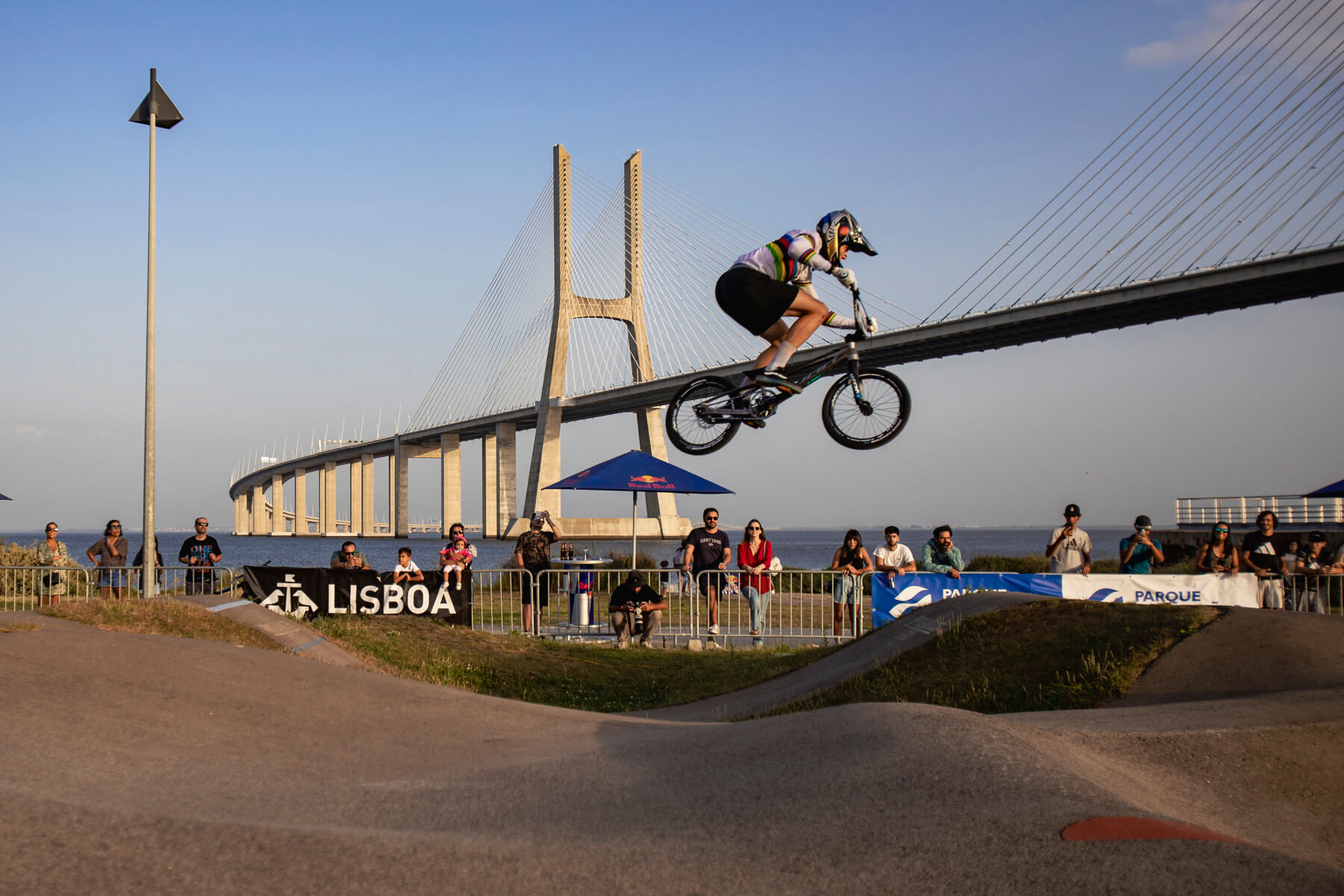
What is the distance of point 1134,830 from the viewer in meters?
3.70

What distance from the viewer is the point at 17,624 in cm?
882

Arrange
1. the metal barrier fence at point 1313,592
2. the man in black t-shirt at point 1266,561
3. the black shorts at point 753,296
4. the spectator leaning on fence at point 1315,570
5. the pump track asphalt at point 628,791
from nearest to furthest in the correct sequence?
the pump track asphalt at point 628,791 < the black shorts at point 753,296 < the metal barrier fence at point 1313,592 < the spectator leaning on fence at point 1315,570 < the man in black t-shirt at point 1266,561

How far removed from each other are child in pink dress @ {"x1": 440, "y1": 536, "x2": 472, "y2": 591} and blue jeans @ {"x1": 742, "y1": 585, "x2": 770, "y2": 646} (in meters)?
4.33

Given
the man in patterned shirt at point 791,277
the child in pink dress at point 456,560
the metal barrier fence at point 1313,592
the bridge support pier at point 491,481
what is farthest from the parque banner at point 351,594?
the bridge support pier at point 491,481

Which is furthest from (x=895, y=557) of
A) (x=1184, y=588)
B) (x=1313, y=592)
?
(x=1313, y=592)

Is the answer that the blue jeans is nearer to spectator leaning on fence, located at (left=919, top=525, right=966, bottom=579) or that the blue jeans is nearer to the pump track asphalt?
spectator leaning on fence, located at (left=919, top=525, right=966, bottom=579)

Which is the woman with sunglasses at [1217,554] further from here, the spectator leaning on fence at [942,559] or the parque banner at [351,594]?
the parque banner at [351,594]

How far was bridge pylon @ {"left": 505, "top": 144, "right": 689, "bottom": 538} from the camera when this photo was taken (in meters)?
45.1

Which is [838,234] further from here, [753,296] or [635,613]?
[635,613]

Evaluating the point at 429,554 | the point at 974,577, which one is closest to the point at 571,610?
the point at 974,577

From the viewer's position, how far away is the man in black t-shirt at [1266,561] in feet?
42.5

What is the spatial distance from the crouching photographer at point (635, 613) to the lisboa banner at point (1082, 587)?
326cm

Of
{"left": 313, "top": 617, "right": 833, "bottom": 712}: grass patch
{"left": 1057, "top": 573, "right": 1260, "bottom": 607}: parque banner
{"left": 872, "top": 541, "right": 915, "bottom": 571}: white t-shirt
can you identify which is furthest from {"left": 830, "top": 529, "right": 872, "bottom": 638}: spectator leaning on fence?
{"left": 1057, "top": 573, "right": 1260, "bottom": 607}: parque banner

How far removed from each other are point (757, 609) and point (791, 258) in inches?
269
